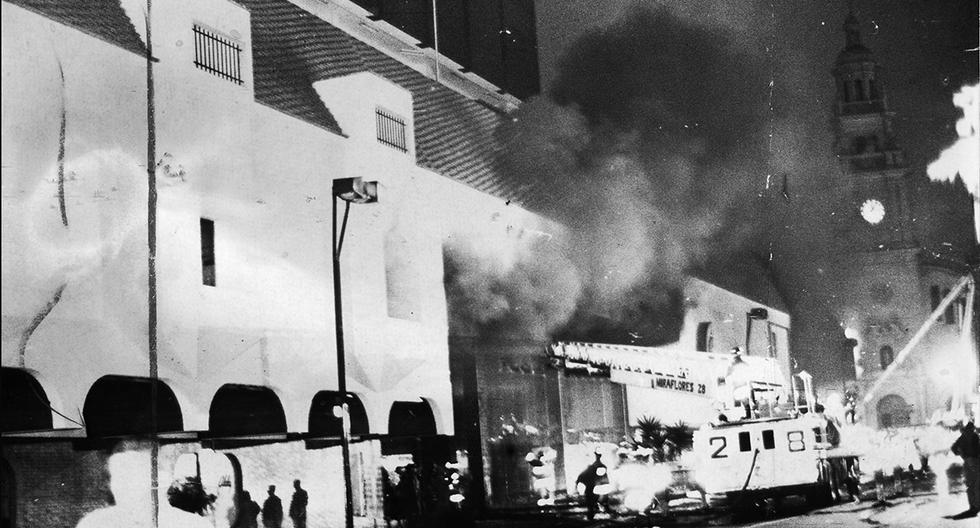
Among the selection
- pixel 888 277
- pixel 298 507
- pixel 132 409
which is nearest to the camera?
pixel 888 277

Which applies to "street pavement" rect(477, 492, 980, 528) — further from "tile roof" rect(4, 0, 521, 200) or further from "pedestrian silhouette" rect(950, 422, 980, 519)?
"tile roof" rect(4, 0, 521, 200)

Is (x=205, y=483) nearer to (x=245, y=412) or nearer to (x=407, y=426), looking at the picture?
(x=245, y=412)

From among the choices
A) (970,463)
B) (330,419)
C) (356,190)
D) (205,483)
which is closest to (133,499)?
(205,483)

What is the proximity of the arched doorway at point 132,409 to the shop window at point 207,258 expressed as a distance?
0.38m

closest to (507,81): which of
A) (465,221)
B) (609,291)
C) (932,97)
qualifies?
(465,221)

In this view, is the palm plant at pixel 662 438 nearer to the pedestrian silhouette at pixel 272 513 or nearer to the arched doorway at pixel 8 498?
the pedestrian silhouette at pixel 272 513

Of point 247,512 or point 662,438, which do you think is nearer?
point 662,438

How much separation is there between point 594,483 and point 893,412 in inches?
38.3

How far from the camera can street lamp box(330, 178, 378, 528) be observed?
4020 millimetres

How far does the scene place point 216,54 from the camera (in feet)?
13.2

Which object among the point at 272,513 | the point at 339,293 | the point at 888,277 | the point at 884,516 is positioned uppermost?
the point at 339,293

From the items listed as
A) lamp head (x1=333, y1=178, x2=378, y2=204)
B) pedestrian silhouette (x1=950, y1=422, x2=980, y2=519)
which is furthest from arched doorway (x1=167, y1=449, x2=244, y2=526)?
pedestrian silhouette (x1=950, y1=422, x2=980, y2=519)

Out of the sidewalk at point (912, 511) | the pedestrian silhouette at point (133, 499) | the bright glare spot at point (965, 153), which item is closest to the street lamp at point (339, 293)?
the pedestrian silhouette at point (133, 499)

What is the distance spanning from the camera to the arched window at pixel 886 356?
12.3ft
